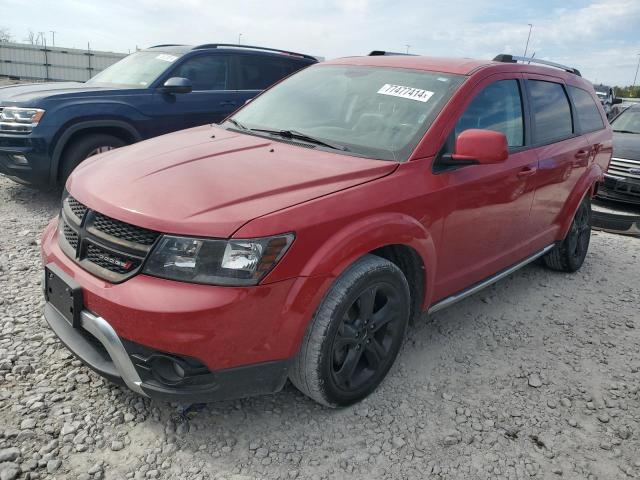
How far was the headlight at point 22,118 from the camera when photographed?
5191mm

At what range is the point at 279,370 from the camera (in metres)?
2.21

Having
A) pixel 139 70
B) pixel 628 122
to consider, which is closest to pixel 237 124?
pixel 139 70

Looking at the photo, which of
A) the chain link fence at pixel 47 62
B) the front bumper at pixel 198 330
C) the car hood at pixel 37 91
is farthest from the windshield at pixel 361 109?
the chain link fence at pixel 47 62

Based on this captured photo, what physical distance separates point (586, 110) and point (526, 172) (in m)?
1.66

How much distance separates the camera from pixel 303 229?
Answer: 2121mm

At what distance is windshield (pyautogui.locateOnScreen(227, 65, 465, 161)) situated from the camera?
9.30ft

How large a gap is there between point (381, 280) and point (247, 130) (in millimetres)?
1382

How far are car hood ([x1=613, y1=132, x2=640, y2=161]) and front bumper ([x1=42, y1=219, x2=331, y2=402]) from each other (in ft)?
23.2

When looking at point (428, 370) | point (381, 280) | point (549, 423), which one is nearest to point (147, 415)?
point (381, 280)

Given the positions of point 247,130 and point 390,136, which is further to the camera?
point 247,130

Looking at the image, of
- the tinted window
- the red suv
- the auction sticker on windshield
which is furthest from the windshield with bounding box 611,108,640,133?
the auction sticker on windshield

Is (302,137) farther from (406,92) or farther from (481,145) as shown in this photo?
(481,145)

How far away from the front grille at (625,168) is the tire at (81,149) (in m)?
6.72

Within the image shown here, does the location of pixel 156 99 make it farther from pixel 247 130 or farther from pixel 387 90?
pixel 387 90
